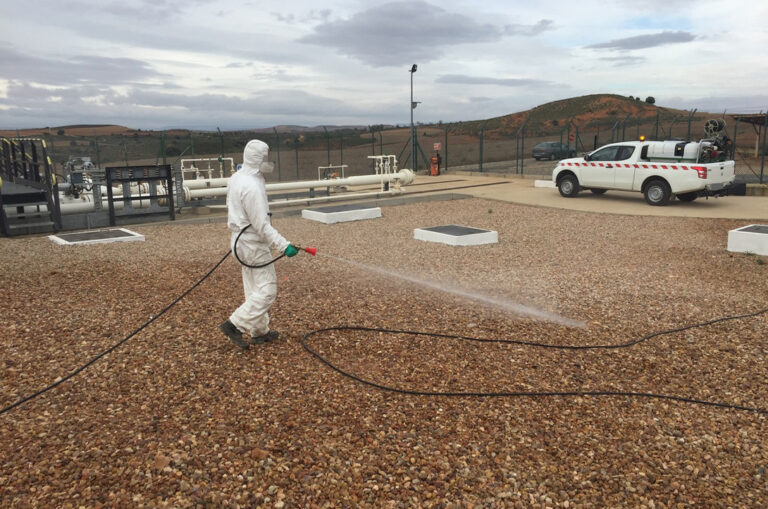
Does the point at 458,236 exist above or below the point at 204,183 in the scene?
below

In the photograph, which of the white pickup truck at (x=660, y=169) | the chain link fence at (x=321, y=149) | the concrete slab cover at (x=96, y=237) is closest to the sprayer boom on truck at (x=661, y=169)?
the white pickup truck at (x=660, y=169)

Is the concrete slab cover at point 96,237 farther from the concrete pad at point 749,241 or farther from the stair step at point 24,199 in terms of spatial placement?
the concrete pad at point 749,241

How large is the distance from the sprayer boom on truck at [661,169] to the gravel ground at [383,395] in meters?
7.35

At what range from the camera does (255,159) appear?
220 inches

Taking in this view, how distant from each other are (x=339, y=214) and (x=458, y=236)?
4.35 meters

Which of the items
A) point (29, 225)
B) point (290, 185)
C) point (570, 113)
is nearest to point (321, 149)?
point (290, 185)

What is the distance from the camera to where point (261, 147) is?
5.63 meters

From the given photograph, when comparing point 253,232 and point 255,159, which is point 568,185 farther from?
point 253,232

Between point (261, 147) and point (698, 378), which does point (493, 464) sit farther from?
point (261, 147)

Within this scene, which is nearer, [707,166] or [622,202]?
[707,166]

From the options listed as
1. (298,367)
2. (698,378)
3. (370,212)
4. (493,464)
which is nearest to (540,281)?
(698,378)

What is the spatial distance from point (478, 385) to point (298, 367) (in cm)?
155

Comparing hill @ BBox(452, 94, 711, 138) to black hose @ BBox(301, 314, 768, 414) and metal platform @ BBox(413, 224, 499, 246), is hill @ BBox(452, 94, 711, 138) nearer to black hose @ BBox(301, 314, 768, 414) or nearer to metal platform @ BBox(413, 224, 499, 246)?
metal platform @ BBox(413, 224, 499, 246)

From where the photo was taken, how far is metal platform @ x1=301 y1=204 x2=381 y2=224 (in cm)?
1480
